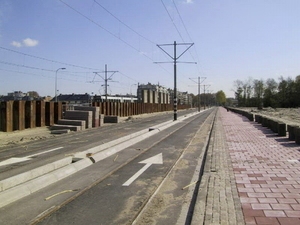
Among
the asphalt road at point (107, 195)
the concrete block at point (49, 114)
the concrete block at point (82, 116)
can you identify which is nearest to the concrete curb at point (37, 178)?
the asphalt road at point (107, 195)

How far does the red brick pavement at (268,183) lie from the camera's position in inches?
176

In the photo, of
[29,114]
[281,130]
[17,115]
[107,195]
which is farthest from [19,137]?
[281,130]

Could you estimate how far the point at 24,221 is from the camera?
4512 mm

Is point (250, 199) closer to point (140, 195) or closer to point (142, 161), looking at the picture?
point (140, 195)

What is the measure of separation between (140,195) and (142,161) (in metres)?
3.53

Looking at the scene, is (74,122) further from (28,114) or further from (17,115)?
(17,115)

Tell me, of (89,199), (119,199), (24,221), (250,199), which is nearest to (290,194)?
(250,199)

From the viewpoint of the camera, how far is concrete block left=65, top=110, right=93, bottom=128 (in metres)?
23.5

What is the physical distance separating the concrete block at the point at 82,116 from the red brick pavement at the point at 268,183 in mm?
15191

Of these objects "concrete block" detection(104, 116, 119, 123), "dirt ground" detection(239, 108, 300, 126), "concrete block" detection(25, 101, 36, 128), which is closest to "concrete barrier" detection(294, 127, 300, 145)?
"dirt ground" detection(239, 108, 300, 126)

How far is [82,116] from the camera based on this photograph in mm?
23562

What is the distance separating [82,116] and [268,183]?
1916 centimetres

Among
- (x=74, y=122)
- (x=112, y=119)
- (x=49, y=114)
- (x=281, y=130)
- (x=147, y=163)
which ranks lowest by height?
(x=147, y=163)

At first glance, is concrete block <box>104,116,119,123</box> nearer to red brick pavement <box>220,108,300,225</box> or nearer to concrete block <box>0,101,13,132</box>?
concrete block <box>0,101,13,132</box>
